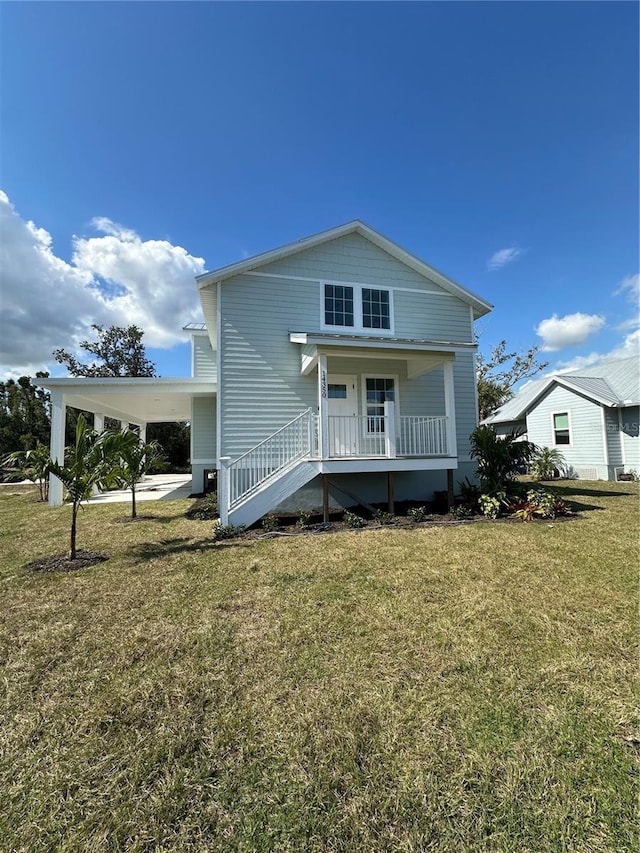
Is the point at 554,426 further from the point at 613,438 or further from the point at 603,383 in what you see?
the point at 603,383

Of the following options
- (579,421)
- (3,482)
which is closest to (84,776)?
(579,421)

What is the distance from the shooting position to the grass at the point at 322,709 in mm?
1792

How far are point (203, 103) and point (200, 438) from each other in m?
9.46

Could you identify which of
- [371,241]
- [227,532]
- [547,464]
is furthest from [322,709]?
[547,464]

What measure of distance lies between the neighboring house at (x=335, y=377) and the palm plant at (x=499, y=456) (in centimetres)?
71

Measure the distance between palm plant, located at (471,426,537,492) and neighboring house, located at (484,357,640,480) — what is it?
8.99m

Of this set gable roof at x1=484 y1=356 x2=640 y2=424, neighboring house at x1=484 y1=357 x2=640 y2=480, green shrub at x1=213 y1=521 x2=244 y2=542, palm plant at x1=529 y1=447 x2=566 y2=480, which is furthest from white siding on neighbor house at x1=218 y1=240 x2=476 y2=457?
neighboring house at x1=484 y1=357 x2=640 y2=480

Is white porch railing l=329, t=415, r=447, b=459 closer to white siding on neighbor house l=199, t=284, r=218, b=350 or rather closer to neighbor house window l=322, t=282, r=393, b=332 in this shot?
neighbor house window l=322, t=282, r=393, b=332

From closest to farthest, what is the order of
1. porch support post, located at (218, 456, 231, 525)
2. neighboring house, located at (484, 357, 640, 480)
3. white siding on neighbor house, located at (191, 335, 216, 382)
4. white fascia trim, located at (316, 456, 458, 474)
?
porch support post, located at (218, 456, 231, 525)
white fascia trim, located at (316, 456, 458, 474)
white siding on neighbor house, located at (191, 335, 216, 382)
neighboring house, located at (484, 357, 640, 480)

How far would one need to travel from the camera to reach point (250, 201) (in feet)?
38.2

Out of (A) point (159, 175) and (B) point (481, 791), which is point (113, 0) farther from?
(B) point (481, 791)

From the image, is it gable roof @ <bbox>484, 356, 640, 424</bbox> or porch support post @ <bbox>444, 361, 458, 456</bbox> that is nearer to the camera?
porch support post @ <bbox>444, 361, 458, 456</bbox>

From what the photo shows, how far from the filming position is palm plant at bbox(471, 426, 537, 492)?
859cm

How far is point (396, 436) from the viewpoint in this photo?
920 centimetres
